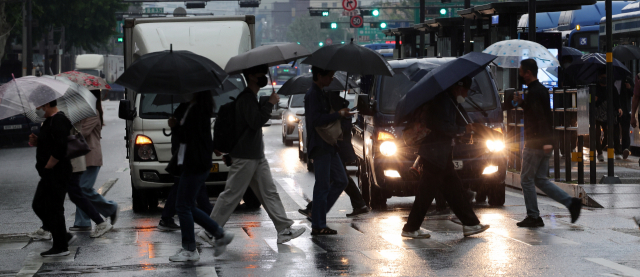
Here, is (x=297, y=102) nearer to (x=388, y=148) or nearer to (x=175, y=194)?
(x=388, y=148)

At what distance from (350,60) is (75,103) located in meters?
A: 2.72

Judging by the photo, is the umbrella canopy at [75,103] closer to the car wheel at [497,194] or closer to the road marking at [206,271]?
the road marking at [206,271]

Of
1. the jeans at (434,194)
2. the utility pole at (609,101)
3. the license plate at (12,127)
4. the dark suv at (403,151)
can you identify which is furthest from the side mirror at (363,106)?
the license plate at (12,127)

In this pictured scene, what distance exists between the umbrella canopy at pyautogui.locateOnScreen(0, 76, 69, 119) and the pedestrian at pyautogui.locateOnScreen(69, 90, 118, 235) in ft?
4.23

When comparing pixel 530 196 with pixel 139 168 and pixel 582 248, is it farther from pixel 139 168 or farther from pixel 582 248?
pixel 139 168

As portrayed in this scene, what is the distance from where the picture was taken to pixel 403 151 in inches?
436

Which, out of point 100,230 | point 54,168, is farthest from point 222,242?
point 100,230

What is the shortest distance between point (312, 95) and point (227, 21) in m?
5.40

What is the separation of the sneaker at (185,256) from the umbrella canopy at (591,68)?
1184 centimetres

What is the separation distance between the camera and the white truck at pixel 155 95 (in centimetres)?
1164

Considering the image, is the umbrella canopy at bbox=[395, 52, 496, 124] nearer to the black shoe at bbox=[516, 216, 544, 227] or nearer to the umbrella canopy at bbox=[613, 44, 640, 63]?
the black shoe at bbox=[516, 216, 544, 227]

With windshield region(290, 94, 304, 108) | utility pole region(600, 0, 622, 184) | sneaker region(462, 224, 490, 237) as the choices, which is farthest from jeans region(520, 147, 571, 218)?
windshield region(290, 94, 304, 108)

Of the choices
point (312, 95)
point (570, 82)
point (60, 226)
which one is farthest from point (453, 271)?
point (570, 82)

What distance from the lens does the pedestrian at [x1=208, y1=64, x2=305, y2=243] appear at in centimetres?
844
